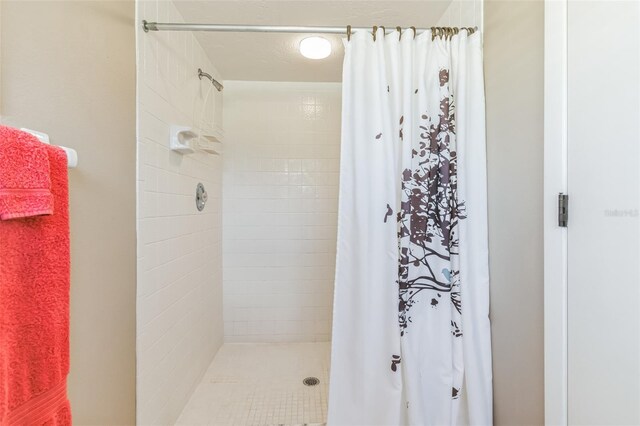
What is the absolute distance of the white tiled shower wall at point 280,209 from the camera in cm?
243

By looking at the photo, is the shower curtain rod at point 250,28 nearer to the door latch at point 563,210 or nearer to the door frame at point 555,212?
the door frame at point 555,212

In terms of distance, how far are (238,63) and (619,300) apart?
2.38m

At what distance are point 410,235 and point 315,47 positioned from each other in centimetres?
138

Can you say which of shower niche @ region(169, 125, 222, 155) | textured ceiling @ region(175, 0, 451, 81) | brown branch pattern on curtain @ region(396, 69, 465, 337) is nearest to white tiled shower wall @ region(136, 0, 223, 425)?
shower niche @ region(169, 125, 222, 155)

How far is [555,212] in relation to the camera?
850 mm

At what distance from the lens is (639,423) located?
65cm

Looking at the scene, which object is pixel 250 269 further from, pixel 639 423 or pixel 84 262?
pixel 639 423

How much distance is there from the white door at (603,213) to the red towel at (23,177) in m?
1.33

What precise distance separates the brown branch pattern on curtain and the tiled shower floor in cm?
91

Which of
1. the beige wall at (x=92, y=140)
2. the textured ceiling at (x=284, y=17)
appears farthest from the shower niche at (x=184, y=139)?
the textured ceiling at (x=284, y=17)

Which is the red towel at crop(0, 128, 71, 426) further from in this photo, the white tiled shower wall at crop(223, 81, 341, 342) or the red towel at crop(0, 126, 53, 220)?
the white tiled shower wall at crop(223, 81, 341, 342)

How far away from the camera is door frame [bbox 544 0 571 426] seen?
83 centimetres

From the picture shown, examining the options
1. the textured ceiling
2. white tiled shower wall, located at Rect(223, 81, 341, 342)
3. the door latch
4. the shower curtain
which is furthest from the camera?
white tiled shower wall, located at Rect(223, 81, 341, 342)

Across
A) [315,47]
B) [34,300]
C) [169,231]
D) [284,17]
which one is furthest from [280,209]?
[34,300]
